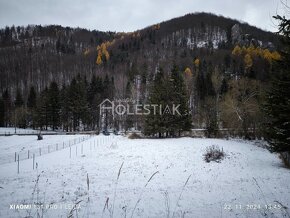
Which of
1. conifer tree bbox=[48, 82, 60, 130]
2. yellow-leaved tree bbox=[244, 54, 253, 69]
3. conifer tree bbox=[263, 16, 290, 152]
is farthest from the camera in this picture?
yellow-leaved tree bbox=[244, 54, 253, 69]

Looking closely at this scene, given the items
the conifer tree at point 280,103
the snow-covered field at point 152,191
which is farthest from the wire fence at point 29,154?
the conifer tree at point 280,103

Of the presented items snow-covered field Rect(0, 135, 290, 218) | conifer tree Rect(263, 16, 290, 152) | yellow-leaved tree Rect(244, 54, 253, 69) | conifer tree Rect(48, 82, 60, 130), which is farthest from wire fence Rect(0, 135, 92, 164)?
yellow-leaved tree Rect(244, 54, 253, 69)

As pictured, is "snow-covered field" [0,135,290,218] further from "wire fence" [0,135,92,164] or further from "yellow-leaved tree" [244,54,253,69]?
"yellow-leaved tree" [244,54,253,69]

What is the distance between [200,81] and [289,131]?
81.0 m

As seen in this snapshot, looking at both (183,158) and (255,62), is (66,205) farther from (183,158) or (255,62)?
(255,62)

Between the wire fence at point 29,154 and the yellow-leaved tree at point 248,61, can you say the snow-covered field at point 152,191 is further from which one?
the yellow-leaved tree at point 248,61

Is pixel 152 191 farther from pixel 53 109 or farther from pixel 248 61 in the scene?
pixel 248 61

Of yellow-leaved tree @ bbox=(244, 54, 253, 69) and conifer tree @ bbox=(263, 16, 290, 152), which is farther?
yellow-leaved tree @ bbox=(244, 54, 253, 69)

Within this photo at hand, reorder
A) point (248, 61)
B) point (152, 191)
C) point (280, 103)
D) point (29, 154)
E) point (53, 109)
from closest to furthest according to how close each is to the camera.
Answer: point (152, 191), point (280, 103), point (29, 154), point (53, 109), point (248, 61)

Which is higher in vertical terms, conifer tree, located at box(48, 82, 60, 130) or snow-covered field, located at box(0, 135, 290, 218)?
conifer tree, located at box(48, 82, 60, 130)

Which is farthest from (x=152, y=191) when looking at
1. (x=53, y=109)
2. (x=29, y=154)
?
(x=53, y=109)

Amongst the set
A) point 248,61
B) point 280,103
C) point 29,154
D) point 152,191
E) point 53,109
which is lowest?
point 29,154

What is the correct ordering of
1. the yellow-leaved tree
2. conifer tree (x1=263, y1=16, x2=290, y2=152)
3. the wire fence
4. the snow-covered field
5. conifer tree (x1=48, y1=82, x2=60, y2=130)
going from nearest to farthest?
the snow-covered field
conifer tree (x1=263, y1=16, x2=290, y2=152)
the wire fence
conifer tree (x1=48, y1=82, x2=60, y2=130)
the yellow-leaved tree

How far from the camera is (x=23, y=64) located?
168 meters
